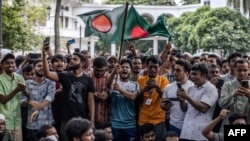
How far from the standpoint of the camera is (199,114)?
6.59 metres

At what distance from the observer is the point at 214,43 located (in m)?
32.8

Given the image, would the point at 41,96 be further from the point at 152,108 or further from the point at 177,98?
the point at 177,98

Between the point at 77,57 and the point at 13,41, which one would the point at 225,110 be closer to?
the point at 77,57

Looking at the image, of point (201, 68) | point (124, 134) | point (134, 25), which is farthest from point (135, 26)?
point (201, 68)

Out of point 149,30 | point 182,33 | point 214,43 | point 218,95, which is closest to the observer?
point 218,95

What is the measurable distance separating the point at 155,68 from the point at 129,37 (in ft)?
4.54

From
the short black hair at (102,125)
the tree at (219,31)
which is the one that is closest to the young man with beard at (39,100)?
the short black hair at (102,125)

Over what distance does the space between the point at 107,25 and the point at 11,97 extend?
2.52 metres

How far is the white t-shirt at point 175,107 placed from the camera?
6969 millimetres

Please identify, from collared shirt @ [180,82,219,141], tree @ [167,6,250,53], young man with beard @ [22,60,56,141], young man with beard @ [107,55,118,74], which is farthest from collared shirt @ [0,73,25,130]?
tree @ [167,6,250,53]

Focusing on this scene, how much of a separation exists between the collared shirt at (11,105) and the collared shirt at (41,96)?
145 mm

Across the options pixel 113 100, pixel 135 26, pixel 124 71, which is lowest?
pixel 113 100

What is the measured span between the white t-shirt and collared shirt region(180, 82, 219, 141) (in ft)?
0.97

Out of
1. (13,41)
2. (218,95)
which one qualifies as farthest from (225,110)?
(13,41)
